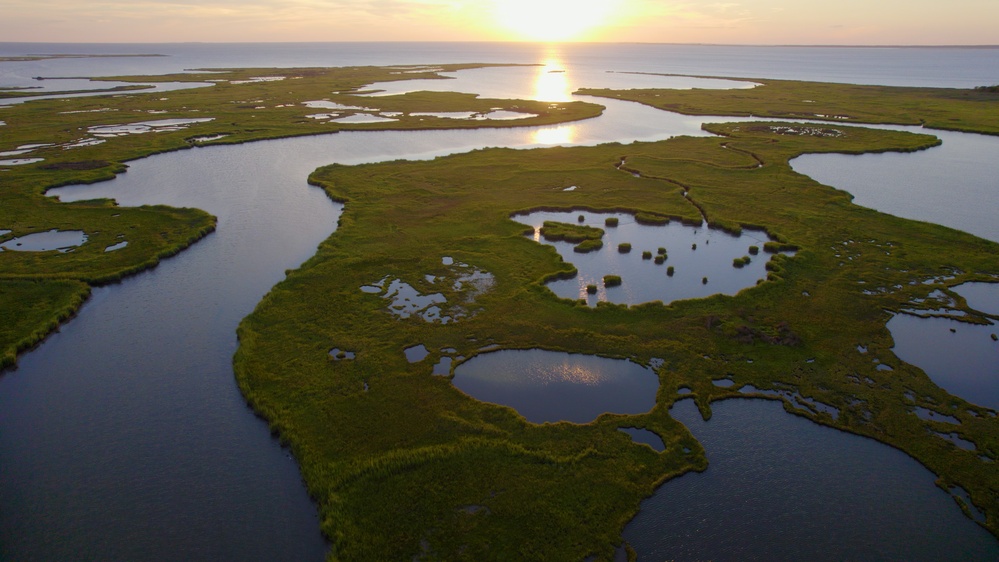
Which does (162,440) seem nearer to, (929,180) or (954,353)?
(954,353)

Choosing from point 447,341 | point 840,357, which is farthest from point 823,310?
point 447,341

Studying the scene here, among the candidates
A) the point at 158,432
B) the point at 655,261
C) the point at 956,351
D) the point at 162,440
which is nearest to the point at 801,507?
the point at 956,351

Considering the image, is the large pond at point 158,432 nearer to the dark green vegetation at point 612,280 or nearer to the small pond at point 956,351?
the dark green vegetation at point 612,280

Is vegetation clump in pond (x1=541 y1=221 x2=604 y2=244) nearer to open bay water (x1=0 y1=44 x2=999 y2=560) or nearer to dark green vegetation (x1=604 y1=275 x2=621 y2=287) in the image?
dark green vegetation (x1=604 y1=275 x2=621 y2=287)

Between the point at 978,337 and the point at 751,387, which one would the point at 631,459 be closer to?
the point at 751,387

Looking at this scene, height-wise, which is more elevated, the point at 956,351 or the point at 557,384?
the point at 956,351
